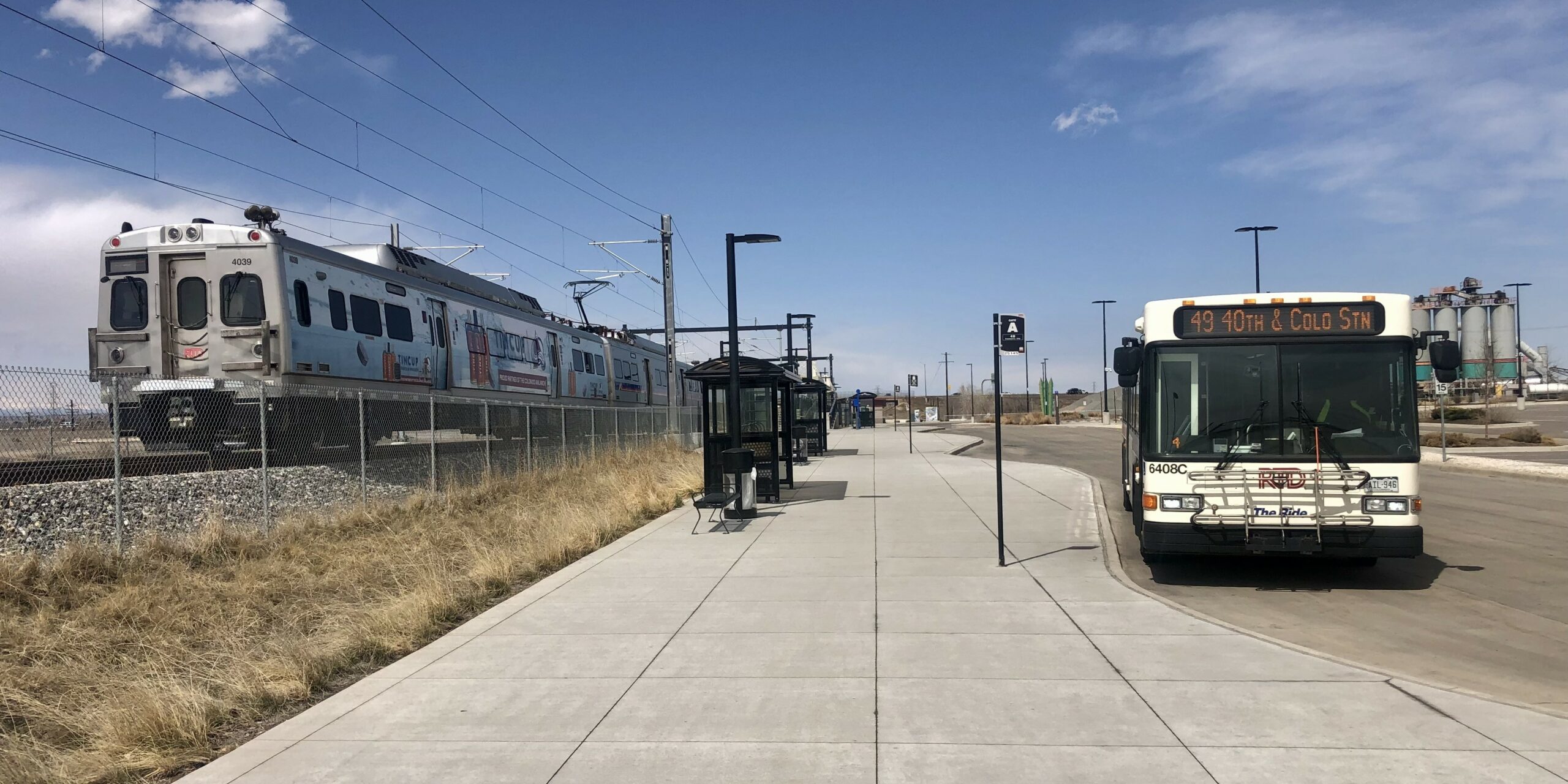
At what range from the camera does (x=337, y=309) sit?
17125 millimetres

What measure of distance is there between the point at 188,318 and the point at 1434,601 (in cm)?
1631

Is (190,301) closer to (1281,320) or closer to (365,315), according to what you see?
(365,315)

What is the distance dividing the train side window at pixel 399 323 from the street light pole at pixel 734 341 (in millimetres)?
7350


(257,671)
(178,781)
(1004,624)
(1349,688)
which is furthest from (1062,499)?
(178,781)

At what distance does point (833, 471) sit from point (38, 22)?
17.7 meters

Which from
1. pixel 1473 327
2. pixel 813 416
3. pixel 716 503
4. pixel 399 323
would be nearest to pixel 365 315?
pixel 399 323

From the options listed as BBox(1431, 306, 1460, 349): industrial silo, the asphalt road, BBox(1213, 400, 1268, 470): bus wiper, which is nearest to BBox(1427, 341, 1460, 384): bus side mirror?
BBox(1213, 400, 1268, 470): bus wiper

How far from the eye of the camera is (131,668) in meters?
6.34

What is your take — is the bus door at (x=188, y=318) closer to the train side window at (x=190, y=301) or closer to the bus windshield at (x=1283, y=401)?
the train side window at (x=190, y=301)

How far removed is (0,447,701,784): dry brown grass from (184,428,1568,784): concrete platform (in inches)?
14.0

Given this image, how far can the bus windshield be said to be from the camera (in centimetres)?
883

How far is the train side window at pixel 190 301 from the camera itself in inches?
607

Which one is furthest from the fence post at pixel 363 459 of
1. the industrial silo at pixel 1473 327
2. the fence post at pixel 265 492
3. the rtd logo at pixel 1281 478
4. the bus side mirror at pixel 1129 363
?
the industrial silo at pixel 1473 327

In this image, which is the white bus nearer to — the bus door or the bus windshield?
the bus windshield
